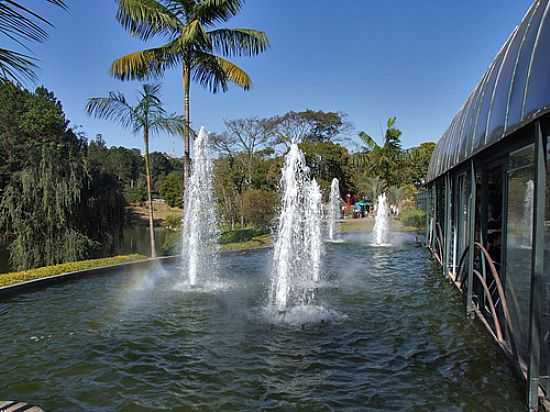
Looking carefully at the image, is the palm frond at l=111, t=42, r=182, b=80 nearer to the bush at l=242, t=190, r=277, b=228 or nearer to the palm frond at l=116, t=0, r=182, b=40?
the palm frond at l=116, t=0, r=182, b=40

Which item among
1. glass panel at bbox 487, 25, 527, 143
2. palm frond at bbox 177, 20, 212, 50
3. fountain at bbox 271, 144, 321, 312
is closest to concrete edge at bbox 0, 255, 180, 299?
fountain at bbox 271, 144, 321, 312

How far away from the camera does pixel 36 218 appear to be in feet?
45.9

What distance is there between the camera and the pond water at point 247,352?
429 centimetres

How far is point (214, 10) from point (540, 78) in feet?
40.3

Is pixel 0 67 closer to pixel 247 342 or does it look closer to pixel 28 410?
pixel 28 410

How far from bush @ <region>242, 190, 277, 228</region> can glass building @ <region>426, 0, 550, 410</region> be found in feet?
59.9

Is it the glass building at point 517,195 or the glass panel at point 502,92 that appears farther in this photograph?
the glass panel at point 502,92

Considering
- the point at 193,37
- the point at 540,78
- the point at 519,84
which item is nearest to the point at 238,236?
the point at 193,37

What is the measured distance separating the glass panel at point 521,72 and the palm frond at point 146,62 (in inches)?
458

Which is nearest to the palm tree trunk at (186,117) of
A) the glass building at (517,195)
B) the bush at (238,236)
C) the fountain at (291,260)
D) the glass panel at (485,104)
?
the fountain at (291,260)

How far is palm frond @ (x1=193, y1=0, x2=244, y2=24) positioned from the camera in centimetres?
1362

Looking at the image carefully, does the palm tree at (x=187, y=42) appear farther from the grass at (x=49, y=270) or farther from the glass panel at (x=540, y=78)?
the glass panel at (x=540, y=78)

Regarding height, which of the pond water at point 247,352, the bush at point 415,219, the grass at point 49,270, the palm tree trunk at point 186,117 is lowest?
the pond water at point 247,352

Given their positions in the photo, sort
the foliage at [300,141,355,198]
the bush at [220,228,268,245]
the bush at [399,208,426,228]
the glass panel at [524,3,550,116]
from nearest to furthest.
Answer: the glass panel at [524,3,550,116] → the bush at [220,228,268,245] → the bush at [399,208,426,228] → the foliage at [300,141,355,198]
